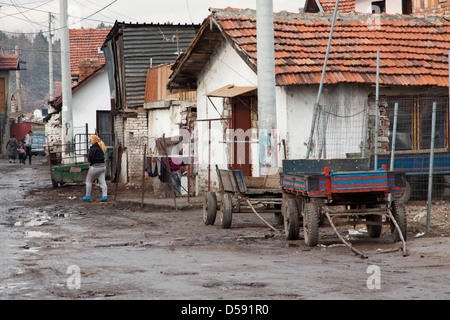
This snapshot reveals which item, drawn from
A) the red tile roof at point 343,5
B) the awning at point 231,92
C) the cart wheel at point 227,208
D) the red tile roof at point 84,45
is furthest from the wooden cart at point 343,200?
the red tile roof at point 84,45

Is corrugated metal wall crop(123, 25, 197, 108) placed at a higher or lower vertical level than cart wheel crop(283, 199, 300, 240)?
higher

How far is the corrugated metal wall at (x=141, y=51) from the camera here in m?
25.7

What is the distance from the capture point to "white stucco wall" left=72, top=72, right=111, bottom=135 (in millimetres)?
34656

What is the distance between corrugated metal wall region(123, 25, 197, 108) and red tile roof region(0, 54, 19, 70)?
100 feet

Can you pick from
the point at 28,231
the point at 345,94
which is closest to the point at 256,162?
the point at 345,94

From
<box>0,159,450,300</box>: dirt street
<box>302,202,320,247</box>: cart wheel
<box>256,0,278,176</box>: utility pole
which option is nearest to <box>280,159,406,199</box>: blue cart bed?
<box>302,202,320,247</box>: cart wheel

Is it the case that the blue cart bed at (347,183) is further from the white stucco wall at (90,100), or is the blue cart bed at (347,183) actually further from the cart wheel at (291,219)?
the white stucco wall at (90,100)

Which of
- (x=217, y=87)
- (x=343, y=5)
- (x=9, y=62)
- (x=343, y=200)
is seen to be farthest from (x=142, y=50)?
(x=9, y=62)

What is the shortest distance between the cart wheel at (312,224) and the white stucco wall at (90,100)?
25581 mm

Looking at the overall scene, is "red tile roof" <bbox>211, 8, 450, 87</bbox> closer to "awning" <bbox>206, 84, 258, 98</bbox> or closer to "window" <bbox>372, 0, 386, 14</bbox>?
"awning" <bbox>206, 84, 258, 98</bbox>

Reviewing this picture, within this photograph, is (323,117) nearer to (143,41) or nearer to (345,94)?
(345,94)

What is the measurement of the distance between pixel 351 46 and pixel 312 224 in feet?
28.2

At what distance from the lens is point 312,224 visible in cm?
Answer: 1023

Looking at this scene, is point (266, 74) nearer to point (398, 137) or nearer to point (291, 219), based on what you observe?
point (291, 219)
